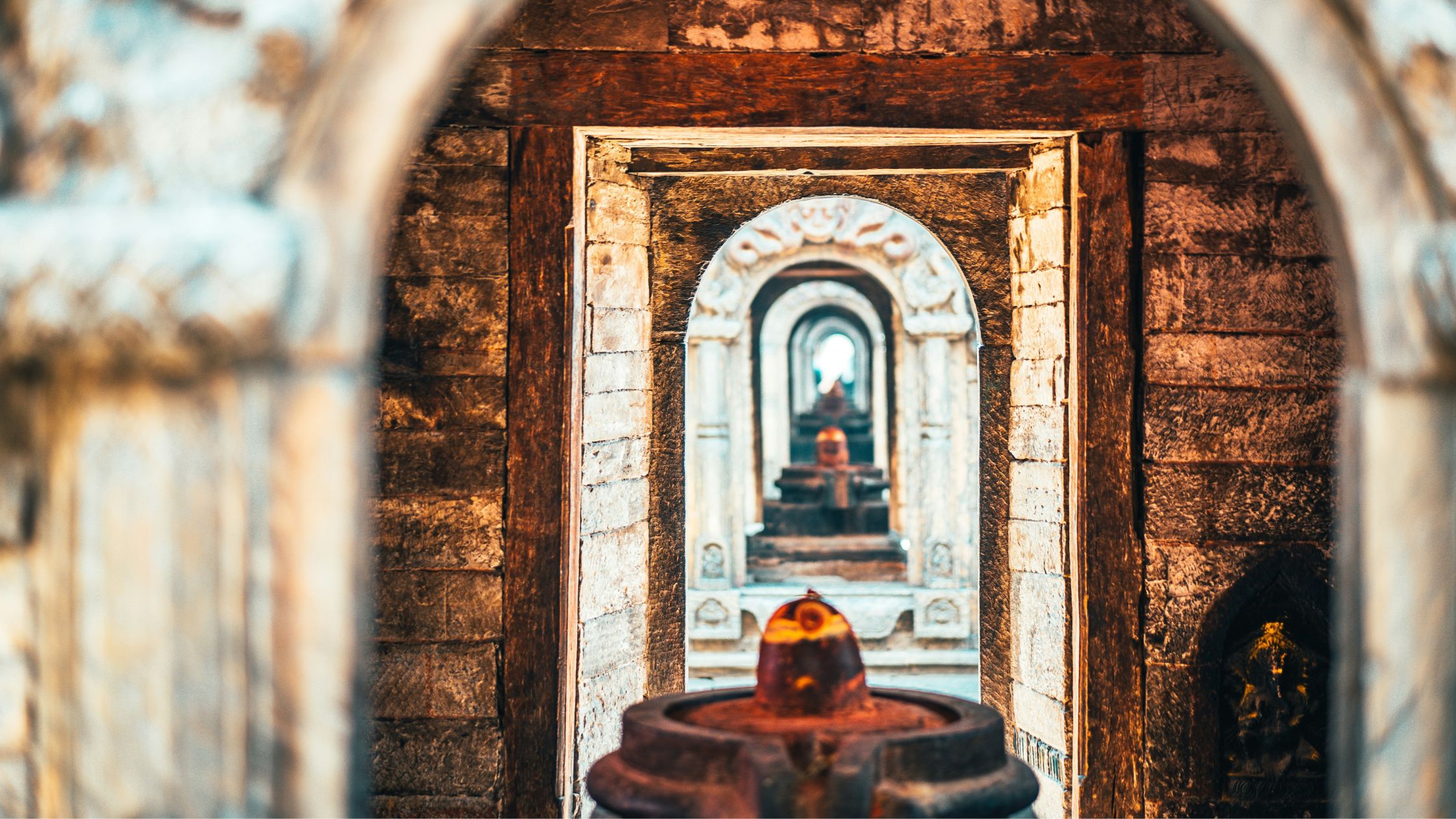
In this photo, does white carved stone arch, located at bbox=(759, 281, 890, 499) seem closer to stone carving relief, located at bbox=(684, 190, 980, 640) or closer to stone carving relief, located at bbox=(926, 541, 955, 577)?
stone carving relief, located at bbox=(684, 190, 980, 640)

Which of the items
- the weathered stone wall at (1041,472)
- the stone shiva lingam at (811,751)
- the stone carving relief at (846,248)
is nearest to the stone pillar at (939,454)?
the stone carving relief at (846,248)

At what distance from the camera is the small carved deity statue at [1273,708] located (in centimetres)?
418

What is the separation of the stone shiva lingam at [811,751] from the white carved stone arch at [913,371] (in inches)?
280

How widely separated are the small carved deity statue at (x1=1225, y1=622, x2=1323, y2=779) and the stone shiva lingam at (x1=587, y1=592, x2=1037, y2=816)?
61.2 inches

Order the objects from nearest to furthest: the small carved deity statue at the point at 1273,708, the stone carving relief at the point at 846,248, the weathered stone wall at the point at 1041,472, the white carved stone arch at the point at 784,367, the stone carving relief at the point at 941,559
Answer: the small carved deity statue at the point at 1273,708, the weathered stone wall at the point at 1041,472, the stone carving relief at the point at 846,248, the stone carving relief at the point at 941,559, the white carved stone arch at the point at 784,367

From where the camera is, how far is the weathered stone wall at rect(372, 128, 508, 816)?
4.22 meters

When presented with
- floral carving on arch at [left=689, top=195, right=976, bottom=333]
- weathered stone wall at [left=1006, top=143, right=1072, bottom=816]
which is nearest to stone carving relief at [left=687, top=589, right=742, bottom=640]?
floral carving on arch at [left=689, top=195, right=976, bottom=333]

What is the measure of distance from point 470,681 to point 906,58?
99.5 inches

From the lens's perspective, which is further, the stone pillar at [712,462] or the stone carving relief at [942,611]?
the stone pillar at [712,462]

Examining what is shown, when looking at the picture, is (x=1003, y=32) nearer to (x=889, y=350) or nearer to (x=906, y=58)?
(x=906, y=58)

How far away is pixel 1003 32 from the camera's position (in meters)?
4.29

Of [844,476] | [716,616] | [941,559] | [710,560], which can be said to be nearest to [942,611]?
[941,559]

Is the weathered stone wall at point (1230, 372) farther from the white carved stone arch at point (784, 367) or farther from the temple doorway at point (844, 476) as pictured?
the white carved stone arch at point (784, 367)

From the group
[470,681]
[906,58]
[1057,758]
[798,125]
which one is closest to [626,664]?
[470,681]
